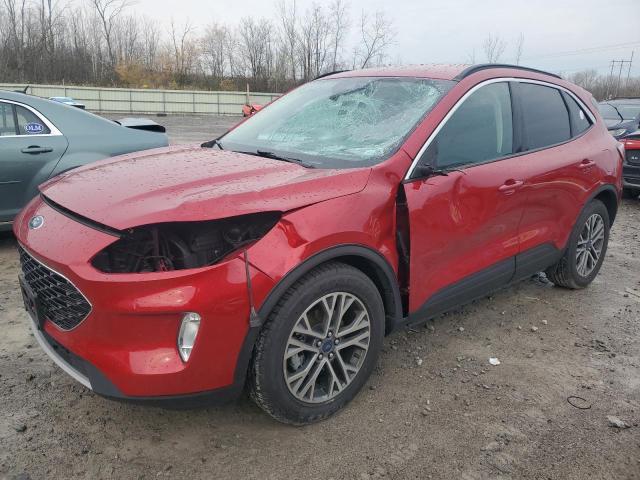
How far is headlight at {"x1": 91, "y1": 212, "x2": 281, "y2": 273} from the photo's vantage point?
2.20 meters

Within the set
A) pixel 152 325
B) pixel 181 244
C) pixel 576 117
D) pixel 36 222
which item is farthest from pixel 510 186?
pixel 36 222

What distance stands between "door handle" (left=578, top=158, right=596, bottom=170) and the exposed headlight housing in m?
3.29

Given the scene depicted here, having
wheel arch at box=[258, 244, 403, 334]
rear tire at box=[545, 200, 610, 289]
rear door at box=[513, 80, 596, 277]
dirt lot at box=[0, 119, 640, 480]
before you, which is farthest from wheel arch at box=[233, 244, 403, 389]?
rear tire at box=[545, 200, 610, 289]

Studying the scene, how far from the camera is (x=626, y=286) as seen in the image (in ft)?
15.9

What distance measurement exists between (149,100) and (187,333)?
3765cm

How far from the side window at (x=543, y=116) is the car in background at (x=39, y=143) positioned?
3.97m

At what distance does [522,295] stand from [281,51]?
167 ft

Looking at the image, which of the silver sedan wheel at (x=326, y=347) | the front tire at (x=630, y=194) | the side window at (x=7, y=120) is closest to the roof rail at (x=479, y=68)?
the silver sedan wheel at (x=326, y=347)

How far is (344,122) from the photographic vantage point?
10.9ft

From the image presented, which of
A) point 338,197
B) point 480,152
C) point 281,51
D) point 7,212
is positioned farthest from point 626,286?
point 281,51

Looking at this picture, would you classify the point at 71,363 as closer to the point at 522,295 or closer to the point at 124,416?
the point at 124,416

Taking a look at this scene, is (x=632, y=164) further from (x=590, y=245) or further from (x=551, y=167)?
(x=551, y=167)

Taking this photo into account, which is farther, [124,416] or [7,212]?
[7,212]

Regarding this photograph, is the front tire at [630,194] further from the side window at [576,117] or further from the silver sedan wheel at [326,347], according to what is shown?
the silver sedan wheel at [326,347]
